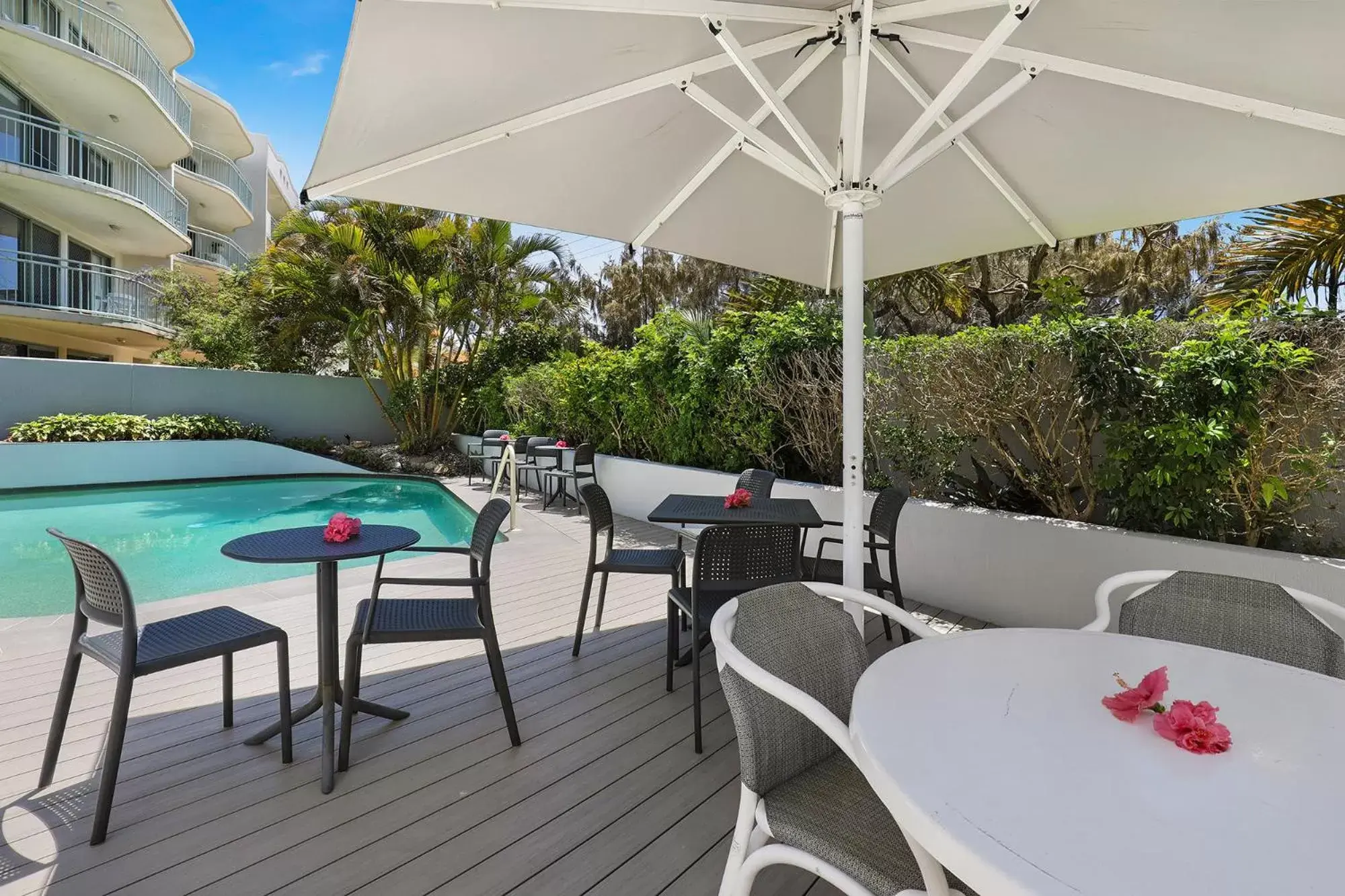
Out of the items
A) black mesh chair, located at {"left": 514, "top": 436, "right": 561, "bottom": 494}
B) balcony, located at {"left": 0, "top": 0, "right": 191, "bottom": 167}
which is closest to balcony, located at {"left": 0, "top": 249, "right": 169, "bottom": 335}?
balcony, located at {"left": 0, "top": 0, "right": 191, "bottom": 167}

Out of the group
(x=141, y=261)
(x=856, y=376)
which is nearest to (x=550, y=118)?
(x=856, y=376)

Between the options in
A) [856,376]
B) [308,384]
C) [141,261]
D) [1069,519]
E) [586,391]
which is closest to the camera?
[856,376]

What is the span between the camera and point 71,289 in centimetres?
1397

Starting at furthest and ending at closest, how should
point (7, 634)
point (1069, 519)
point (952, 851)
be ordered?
point (1069, 519) < point (7, 634) < point (952, 851)

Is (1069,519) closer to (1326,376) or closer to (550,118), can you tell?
(1326,376)

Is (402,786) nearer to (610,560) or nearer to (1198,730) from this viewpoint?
(610,560)

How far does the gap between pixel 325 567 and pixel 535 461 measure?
6.90 m

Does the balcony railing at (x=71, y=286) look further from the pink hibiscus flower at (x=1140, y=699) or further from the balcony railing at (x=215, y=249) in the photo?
the pink hibiscus flower at (x=1140, y=699)

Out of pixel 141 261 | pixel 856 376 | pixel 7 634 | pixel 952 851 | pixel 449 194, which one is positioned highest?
pixel 141 261

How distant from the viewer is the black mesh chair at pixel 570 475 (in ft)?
26.5

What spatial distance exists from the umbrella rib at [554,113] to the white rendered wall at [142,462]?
11459 millimetres

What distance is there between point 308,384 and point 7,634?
42.8 feet

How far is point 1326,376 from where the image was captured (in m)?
3.17

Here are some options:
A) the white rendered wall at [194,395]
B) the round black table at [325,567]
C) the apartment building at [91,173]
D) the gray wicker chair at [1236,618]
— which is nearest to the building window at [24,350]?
the apartment building at [91,173]
